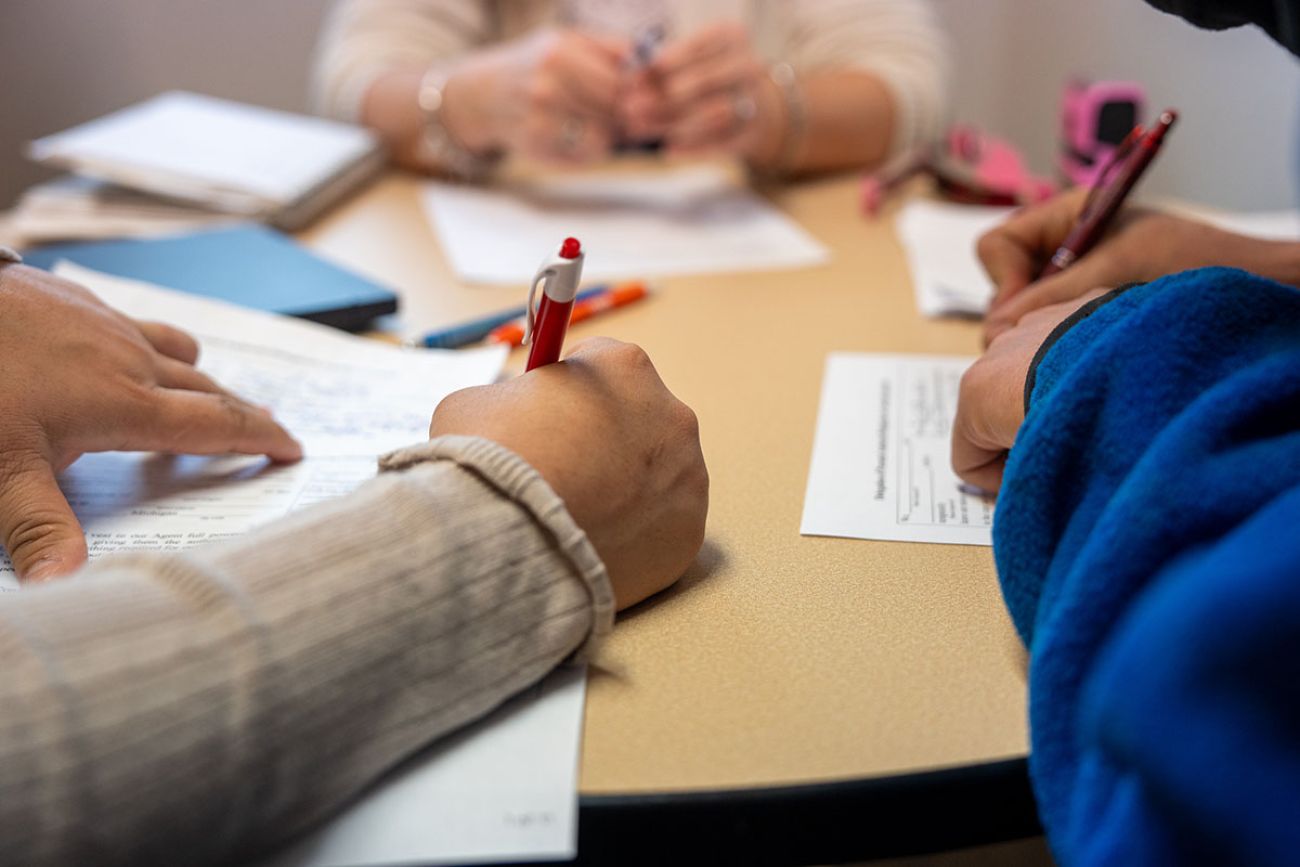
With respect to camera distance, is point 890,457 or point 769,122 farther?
point 769,122

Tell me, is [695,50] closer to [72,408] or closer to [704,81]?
[704,81]

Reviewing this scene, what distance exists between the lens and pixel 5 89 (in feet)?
6.44

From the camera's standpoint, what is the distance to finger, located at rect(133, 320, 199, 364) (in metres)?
0.66

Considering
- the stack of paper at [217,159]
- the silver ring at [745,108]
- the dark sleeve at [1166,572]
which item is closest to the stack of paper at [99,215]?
the stack of paper at [217,159]

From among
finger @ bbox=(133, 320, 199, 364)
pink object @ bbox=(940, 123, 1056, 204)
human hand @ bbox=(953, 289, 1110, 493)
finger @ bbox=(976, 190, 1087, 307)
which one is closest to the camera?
human hand @ bbox=(953, 289, 1110, 493)

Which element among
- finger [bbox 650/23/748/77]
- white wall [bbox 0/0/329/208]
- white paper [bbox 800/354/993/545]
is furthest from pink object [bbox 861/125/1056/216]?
white wall [bbox 0/0/329/208]

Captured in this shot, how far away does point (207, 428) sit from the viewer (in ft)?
2.00

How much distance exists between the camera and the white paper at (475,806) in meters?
0.38

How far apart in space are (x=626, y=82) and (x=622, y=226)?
0.18 meters

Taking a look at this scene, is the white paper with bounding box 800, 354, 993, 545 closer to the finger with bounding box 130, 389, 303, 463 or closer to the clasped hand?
the finger with bounding box 130, 389, 303, 463

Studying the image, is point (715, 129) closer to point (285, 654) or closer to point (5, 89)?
point (285, 654)

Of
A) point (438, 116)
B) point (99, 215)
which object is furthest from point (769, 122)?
point (99, 215)

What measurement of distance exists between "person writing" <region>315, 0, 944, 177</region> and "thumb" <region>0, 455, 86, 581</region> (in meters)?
0.74

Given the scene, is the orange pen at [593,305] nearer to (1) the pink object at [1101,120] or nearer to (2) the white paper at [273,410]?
(2) the white paper at [273,410]
